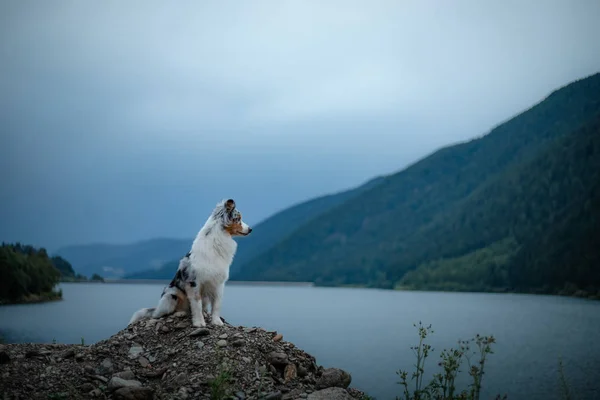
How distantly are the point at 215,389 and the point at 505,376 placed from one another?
2793 centimetres

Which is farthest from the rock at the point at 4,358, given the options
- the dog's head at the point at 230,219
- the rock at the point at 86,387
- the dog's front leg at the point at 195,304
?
the dog's head at the point at 230,219

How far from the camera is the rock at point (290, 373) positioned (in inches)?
445

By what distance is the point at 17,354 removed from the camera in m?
10.7

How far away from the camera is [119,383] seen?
981cm

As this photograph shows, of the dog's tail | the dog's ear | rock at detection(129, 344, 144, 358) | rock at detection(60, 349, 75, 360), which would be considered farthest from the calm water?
rock at detection(60, 349, 75, 360)

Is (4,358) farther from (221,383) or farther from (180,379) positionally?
(221,383)

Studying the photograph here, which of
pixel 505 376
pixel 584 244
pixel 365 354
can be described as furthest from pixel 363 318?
pixel 584 244

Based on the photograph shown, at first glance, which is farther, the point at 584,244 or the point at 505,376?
the point at 584,244

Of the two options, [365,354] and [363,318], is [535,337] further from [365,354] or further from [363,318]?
[363,318]

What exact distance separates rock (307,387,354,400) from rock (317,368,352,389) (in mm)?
902

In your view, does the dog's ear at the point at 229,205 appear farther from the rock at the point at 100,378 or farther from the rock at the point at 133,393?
the rock at the point at 100,378

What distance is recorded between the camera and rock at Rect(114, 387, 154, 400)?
9.56 meters

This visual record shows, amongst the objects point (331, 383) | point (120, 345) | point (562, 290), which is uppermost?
point (120, 345)

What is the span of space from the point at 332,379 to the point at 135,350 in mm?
4083
